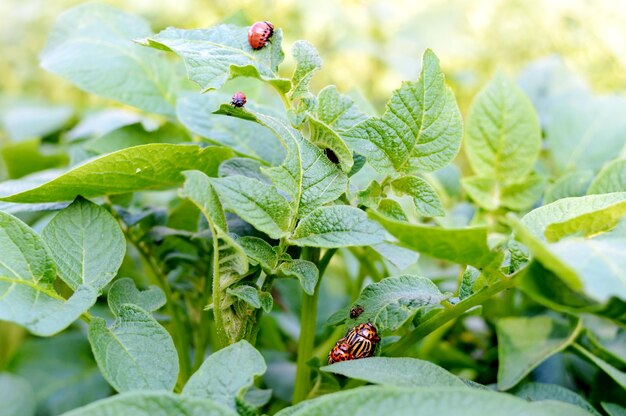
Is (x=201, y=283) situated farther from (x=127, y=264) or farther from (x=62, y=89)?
(x=62, y=89)

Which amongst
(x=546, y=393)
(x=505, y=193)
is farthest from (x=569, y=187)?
(x=546, y=393)

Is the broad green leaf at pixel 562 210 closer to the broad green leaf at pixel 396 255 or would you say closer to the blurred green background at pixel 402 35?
the broad green leaf at pixel 396 255

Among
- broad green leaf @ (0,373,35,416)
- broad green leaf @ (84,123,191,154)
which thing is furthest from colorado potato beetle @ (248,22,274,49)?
broad green leaf @ (0,373,35,416)

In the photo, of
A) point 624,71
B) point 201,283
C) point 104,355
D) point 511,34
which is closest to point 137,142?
point 201,283

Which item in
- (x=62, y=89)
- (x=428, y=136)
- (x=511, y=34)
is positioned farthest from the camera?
(x=62, y=89)

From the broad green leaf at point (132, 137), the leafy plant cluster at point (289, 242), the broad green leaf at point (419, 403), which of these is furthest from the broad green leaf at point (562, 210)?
the broad green leaf at point (132, 137)

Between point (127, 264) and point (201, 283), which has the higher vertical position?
point (201, 283)

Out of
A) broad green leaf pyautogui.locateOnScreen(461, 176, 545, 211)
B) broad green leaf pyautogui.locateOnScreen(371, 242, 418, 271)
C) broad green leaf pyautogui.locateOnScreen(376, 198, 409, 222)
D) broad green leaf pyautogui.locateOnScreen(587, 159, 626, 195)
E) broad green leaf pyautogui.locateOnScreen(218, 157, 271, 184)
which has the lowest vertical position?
broad green leaf pyautogui.locateOnScreen(371, 242, 418, 271)

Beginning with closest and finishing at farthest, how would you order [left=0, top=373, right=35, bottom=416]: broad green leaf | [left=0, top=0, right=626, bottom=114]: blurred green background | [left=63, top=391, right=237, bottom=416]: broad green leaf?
[left=63, top=391, right=237, bottom=416]: broad green leaf, [left=0, top=373, right=35, bottom=416]: broad green leaf, [left=0, top=0, right=626, bottom=114]: blurred green background

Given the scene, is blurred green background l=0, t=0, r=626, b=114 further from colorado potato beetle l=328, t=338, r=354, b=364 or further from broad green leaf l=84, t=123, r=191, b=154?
colorado potato beetle l=328, t=338, r=354, b=364
